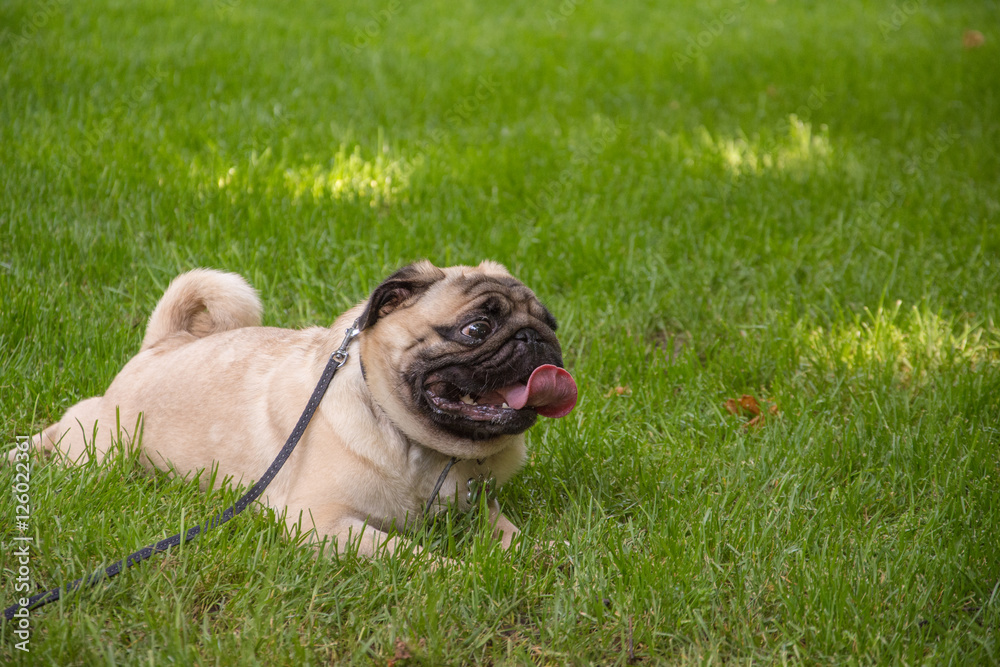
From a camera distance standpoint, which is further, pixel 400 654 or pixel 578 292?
pixel 578 292

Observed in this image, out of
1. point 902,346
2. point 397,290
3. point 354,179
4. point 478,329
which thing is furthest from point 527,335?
point 354,179

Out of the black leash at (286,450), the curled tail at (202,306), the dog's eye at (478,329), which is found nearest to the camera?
the black leash at (286,450)

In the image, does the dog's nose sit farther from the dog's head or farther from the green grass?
the green grass

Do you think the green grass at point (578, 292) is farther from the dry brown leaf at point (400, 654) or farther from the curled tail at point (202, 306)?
the curled tail at point (202, 306)

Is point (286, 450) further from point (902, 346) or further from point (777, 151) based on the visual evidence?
point (777, 151)

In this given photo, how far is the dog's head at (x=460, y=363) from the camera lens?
2803 millimetres

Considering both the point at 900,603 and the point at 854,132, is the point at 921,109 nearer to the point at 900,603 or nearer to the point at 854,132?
the point at 854,132

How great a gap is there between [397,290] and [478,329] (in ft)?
1.13

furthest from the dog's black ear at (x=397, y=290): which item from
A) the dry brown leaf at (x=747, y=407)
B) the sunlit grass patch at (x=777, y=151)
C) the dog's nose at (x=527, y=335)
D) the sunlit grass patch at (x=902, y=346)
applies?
the sunlit grass patch at (x=777, y=151)

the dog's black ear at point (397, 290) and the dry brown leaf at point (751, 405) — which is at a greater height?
the dog's black ear at point (397, 290)

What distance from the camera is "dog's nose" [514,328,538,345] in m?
2.88

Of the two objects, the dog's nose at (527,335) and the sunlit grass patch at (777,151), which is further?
the sunlit grass patch at (777,151)

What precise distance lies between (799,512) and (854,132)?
5.74 meters

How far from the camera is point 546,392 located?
2.77m
